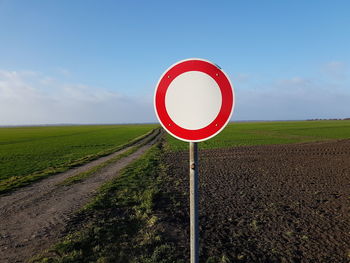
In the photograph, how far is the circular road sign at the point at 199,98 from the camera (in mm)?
2158

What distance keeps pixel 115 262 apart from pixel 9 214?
5.04m

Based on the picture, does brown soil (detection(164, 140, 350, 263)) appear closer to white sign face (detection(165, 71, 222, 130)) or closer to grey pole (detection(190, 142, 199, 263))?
grey pole (detection(190, 142, 199, 263))

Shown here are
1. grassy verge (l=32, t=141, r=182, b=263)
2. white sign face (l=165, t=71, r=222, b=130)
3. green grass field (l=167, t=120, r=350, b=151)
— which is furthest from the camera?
green grass field (l=167, t=120, r=350, b=151)

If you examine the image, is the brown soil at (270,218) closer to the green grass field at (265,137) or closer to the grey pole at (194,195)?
the grey pole at (194,195)

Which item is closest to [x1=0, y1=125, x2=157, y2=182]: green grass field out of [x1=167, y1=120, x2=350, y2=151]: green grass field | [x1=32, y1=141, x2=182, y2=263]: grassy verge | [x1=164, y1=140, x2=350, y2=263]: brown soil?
[x1=32, y1=141, x2=182, y2=263]: grassy verge

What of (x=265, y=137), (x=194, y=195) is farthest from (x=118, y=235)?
(x=265, y=137)

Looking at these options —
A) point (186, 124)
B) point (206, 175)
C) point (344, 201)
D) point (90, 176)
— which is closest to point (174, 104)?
point (186, 124)

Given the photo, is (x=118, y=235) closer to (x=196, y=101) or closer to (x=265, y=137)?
(x=196, y=101)

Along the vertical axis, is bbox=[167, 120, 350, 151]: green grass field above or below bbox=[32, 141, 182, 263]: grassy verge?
below

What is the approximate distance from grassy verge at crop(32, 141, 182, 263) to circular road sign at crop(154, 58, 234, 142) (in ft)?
10.6

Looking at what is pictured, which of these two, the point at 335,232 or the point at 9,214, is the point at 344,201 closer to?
the point at 335,232

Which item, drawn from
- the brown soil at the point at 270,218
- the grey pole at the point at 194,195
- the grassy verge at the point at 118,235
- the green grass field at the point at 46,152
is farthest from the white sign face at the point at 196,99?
the green grass field at the point at 46,152

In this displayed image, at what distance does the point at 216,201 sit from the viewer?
8164 millimetres

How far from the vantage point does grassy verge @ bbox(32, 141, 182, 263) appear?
4.48 meters
